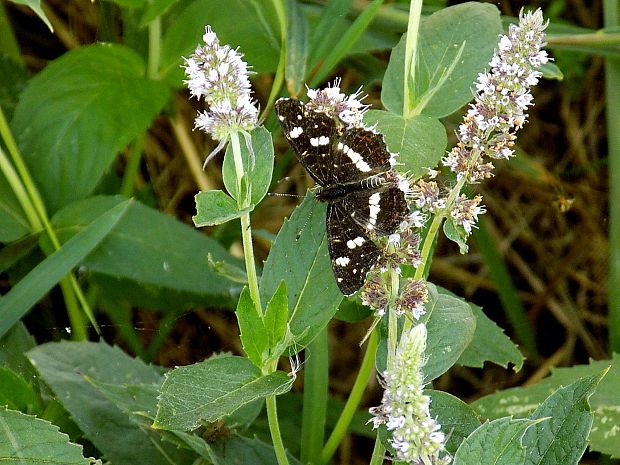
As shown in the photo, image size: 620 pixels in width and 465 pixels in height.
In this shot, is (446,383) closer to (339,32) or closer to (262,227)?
(262,227)

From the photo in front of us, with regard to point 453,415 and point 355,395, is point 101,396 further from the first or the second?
point 453,415

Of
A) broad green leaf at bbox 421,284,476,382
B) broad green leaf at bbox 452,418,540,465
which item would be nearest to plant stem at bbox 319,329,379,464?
broad green leaf at bbox 421,284,476,382

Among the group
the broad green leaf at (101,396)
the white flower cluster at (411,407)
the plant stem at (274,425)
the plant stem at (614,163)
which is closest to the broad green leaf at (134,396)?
the broad green leaf at (101,396)

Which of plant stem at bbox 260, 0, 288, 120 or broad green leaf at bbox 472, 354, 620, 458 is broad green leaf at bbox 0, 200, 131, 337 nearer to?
plant stem at bbox 260, 0, 288, 120

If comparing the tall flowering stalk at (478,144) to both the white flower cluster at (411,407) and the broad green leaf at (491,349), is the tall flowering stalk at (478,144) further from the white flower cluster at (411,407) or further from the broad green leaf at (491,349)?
the broad green leaf at (491,349)

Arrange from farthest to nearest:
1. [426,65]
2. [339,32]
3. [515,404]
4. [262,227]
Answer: [262,227] → [339,32] → [515,404] → [426,65]

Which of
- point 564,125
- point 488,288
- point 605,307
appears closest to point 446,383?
point 488,288

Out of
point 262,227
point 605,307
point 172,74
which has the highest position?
point 172,74

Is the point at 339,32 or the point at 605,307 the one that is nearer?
the point at 339,32
